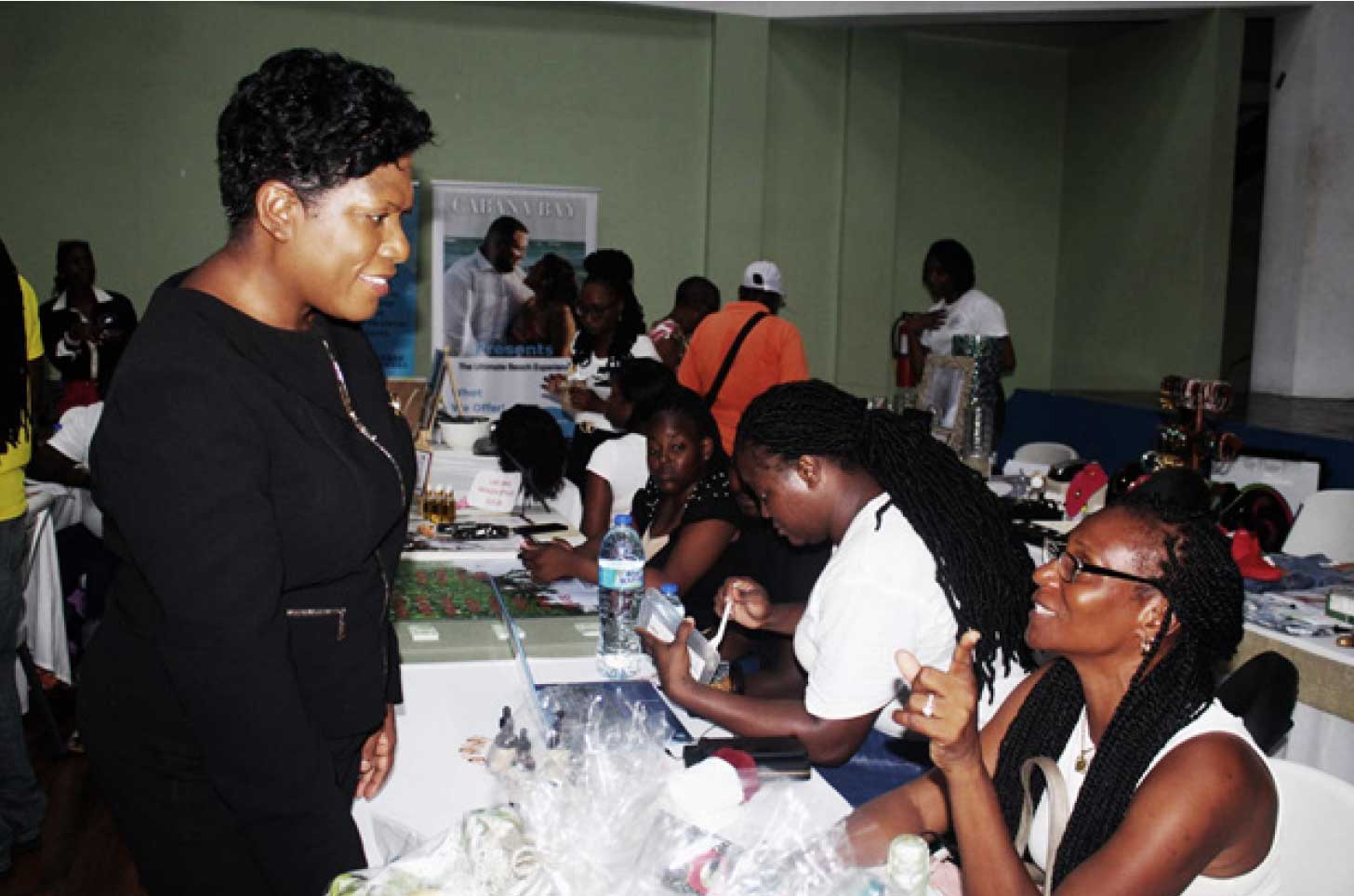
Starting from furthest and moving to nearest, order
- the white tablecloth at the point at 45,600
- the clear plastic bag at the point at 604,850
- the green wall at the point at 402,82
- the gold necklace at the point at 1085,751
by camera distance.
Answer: the green wall at the point at 402,82
the white tablecloth at the point at 45,600
the gold necklace at the point at 1085,751
the clear plastic bag at the point at 604,850

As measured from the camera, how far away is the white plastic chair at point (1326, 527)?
12.8ft

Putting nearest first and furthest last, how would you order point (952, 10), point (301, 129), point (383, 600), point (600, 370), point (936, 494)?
point (301, 129) < point (383, 600) < point (936, 494) < point (600, 370) < point (952, 10)

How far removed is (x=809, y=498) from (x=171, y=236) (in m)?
6.40

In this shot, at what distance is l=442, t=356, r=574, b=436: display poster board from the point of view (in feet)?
24.5

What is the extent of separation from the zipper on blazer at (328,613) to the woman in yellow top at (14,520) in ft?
6.38

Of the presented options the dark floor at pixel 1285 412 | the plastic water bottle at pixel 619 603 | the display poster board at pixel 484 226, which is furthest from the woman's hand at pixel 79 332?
the dark floor at pixel 1285 412

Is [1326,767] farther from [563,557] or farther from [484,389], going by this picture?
[484,389]

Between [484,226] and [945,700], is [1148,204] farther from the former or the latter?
[945,700]

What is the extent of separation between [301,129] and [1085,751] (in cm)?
130

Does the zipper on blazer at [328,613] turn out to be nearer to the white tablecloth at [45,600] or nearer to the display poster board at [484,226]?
the white tablecloth at [45,600]

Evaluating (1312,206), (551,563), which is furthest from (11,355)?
(1312,206)

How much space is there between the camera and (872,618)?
6.21ft

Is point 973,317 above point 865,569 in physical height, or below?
above

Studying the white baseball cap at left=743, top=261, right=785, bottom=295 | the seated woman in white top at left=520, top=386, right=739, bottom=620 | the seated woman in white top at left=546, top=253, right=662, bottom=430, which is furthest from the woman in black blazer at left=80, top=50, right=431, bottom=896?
the white baseball cap at left=743, top=261, right=785, bottom=295
